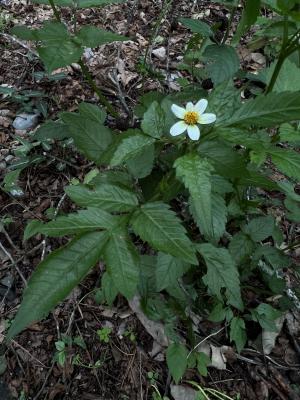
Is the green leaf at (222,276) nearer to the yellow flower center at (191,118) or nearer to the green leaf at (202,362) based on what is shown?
the green leaf at (202,362)

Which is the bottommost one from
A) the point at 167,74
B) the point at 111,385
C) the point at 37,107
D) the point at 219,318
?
the point at 111,385

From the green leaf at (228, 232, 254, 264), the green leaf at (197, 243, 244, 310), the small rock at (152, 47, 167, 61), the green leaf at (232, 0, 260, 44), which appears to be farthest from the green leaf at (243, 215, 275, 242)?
the small rock at (152, 47, 167, 61)

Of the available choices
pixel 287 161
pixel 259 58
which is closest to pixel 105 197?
pixel 287 161

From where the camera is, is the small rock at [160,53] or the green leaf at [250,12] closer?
the green leaf at [250,12]

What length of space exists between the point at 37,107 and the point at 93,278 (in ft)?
4.36

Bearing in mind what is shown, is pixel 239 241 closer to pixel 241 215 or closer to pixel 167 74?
pixel 241 215

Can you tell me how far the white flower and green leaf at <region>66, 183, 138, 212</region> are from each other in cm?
25

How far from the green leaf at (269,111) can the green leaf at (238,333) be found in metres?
1.15

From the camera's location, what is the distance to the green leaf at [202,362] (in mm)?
1979

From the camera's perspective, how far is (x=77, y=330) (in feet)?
7.07

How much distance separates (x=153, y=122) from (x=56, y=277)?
1.78ft

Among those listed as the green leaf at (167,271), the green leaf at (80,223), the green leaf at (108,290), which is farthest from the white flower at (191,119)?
the green leaf at (108,290)

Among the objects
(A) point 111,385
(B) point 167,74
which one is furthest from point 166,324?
(B) point 167,74

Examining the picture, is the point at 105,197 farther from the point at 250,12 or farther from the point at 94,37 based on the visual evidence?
the point at 250,12
